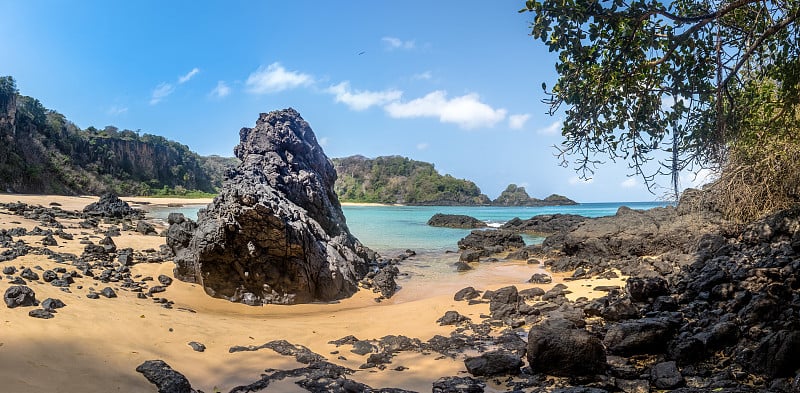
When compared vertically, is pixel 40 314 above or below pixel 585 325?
above

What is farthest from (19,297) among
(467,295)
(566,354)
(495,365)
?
(467,295)

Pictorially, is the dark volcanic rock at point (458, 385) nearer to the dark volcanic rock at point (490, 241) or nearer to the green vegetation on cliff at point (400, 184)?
the dark volcanic rock at point (490, 241)

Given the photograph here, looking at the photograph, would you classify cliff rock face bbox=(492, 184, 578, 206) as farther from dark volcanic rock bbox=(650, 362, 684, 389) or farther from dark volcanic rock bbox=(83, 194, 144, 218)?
dark volcanic rock bbox=(650, 362, 684, 389)

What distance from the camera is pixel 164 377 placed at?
425cm

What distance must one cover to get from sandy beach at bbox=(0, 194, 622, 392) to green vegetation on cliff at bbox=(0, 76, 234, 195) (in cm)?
4245

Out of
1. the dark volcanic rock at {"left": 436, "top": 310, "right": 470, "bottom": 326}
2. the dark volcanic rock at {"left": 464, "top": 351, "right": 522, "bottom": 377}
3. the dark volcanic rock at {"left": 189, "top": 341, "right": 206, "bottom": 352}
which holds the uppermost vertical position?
the dark volcanic rock at {"left": 464, "top": 351, "right": 522, "bottom": 377}

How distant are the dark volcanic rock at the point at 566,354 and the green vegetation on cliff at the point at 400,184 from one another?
336ft

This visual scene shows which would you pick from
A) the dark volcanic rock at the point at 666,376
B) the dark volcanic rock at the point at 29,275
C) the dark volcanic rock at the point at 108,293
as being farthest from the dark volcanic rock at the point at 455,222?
the dark volcanic rock at the point at 666,376

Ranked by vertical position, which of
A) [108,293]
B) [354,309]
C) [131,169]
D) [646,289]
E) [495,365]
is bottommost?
[354,309]

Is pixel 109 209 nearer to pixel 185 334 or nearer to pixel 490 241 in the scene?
pixel 185 334

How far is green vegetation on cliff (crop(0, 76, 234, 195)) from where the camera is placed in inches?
1666

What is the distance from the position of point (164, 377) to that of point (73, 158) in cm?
6765

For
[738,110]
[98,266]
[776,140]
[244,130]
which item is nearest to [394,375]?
[738,110]

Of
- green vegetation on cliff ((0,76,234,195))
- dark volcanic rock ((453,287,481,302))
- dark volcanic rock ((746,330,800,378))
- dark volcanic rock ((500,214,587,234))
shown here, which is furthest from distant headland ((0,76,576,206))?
dark volcanic rock ((500,214,587,234))
